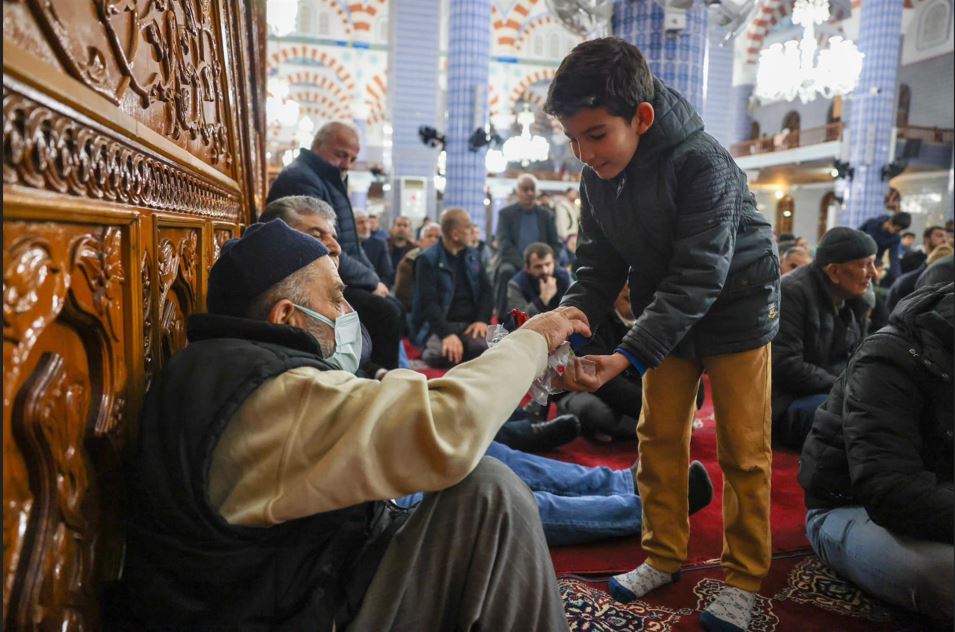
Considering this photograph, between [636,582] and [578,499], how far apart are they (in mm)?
401

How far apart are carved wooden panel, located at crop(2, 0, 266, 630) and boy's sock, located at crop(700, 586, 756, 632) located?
1.37 metres

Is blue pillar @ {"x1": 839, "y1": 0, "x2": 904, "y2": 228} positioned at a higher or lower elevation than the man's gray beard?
higher

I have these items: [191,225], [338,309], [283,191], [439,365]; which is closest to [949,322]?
[338,309]

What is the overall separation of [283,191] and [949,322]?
2.51 m

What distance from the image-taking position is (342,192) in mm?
3195

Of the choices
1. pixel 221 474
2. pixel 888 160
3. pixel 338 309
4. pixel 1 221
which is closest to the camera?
pixel 1 221

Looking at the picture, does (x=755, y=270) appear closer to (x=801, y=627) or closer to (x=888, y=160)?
(x=801, y=627)

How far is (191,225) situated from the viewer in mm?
1468

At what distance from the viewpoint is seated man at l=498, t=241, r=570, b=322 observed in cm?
423

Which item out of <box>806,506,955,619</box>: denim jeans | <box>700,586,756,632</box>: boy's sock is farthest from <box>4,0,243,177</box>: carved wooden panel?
<box>806,506,955,619</box>: denim jeans

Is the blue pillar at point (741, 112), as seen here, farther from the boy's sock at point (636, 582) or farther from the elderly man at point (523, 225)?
the boy's sock at point (636, 582)

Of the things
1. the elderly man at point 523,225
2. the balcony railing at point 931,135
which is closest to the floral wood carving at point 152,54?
the elderly man at point 523,225

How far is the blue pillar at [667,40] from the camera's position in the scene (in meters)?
3.90

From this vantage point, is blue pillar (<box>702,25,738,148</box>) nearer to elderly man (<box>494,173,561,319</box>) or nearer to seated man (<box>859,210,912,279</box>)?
seated man (<box>859,210,912,279</box>)
